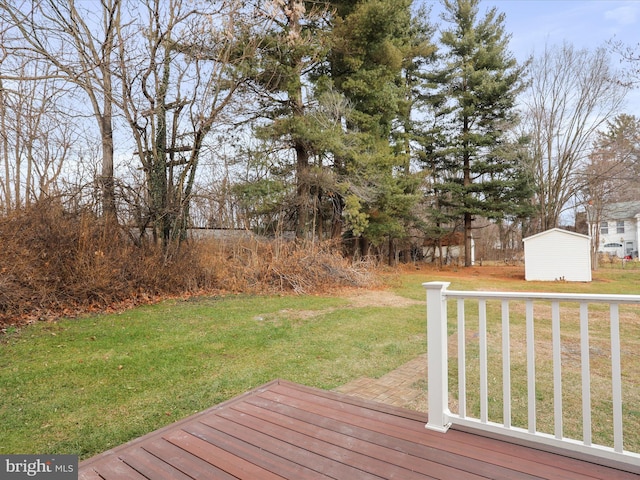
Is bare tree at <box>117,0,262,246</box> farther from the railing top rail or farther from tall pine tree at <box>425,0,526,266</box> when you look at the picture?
tall pine tree at <box>425,0,526,266</box>

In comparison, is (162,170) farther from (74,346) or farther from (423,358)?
(423,358)

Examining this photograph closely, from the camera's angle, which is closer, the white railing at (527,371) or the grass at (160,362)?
the white railing at (527,371)

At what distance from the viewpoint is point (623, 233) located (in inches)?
1195

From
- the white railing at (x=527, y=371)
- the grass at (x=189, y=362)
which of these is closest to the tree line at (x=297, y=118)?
the grass at (x=189, y=362)

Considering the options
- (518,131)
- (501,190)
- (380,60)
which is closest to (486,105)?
(518,131)

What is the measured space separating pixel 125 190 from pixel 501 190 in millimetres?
15933

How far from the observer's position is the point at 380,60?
40.6 feet

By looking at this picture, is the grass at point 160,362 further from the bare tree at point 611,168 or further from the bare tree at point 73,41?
the bare tree at point 611,168

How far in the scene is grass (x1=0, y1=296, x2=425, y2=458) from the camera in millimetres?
2738

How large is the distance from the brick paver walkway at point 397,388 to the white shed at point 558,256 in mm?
12173

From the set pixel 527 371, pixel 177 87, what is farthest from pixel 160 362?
pixel 177 87

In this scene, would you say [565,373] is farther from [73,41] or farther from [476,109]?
[476,109]

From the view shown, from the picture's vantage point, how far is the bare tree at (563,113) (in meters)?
17.5

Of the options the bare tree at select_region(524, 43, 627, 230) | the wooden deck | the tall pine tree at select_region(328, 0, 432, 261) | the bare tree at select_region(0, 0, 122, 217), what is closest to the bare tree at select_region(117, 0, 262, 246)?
the bare tree at select_region(0, 0, 122, 217)
